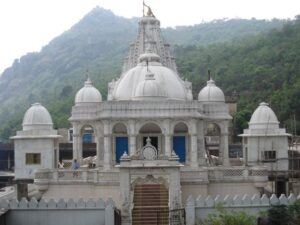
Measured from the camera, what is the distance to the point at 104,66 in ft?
543

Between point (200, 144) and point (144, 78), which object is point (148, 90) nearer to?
point (144, 78)

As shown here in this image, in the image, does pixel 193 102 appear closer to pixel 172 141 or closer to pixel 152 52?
pixel 172 141

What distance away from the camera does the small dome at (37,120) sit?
42938mm

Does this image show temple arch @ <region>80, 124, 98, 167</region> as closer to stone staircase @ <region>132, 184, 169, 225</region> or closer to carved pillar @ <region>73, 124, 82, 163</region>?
carved pillar @ <region>73, 124, 82, 163</region>

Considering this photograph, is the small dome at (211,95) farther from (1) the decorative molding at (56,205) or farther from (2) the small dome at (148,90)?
(1) the decorative molding at (56,205)

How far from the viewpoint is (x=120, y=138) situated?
142 feet

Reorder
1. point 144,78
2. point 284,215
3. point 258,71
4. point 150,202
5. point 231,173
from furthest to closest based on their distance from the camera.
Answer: point 258,71 < point 144,78 < point 231,173 < point 150,202 < point 284,215

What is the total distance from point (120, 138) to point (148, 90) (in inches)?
154

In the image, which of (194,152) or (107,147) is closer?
(194,152)

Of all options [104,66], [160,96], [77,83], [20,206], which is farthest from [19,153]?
[104,66]

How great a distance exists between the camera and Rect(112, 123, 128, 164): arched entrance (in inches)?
1694

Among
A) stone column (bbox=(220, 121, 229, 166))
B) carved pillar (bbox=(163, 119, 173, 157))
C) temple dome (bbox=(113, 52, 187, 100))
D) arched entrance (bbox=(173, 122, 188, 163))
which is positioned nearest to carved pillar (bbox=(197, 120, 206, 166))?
arched entrance (bbox=(173, 122, 188, 163))

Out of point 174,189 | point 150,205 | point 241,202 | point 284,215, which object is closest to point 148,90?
point 174,189

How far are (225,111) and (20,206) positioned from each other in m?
17.0
